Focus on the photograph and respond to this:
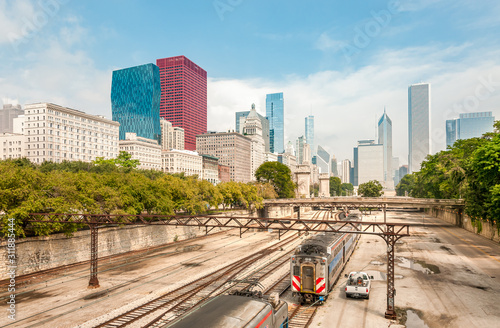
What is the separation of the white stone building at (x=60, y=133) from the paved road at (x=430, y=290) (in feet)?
434

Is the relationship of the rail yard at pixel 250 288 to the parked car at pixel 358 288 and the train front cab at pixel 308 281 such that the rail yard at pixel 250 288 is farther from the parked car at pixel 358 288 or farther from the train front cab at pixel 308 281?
the train front cab at pixel 308 281

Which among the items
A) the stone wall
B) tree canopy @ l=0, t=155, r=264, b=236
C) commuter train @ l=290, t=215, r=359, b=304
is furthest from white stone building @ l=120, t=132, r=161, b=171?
commuter train @ l=290, t=215, r=359, b=304

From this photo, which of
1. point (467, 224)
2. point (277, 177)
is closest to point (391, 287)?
point (467, 224)

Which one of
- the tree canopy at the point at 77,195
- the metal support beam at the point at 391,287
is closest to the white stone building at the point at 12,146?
the tree canopy at the point at 77,195

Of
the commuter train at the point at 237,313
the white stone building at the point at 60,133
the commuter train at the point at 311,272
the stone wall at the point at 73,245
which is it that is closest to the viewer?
the commuter train at the point at 237,313

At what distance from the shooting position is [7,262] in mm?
32906

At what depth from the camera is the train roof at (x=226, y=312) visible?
12.4 m

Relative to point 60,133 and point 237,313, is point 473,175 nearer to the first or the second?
point 237,313

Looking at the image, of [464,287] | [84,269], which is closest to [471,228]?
[464,287]

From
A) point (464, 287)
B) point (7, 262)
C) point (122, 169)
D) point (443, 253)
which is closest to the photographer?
point (464, 287)

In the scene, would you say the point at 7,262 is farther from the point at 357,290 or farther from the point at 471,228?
the point at 471,228

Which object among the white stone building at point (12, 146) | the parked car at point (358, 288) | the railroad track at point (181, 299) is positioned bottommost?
the railroad track at point (181, 299)

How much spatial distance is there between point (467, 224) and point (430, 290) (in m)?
56.3

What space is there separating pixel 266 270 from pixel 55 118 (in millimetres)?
137945
